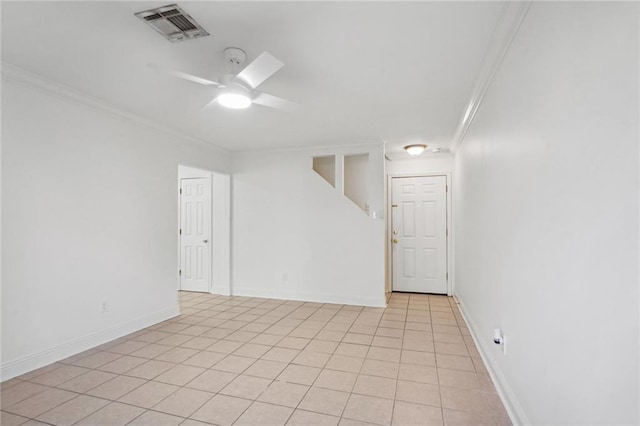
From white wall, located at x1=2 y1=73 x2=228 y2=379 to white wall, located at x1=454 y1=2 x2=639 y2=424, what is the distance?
11.5ft

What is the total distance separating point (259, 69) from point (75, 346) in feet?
9.68

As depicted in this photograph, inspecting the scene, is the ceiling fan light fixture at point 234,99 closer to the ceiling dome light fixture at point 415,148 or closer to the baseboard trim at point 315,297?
the ceiling dome light fixture at point 415,148

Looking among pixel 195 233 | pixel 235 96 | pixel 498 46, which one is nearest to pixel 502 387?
pixel 498 46

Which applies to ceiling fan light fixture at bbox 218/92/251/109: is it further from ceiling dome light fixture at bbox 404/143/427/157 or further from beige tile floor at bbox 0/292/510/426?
ceiling dome light fixture at bbox 404/143/427/157

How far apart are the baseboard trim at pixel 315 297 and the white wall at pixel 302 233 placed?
14mm

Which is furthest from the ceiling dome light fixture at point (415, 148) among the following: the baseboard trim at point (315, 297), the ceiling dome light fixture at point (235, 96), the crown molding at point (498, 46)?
the ceiling dome light fixture at point (235, 96)

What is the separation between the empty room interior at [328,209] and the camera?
109 cm

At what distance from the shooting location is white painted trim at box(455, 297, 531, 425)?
69.3 inches

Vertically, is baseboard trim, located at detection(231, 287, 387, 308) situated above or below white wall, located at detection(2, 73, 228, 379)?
below

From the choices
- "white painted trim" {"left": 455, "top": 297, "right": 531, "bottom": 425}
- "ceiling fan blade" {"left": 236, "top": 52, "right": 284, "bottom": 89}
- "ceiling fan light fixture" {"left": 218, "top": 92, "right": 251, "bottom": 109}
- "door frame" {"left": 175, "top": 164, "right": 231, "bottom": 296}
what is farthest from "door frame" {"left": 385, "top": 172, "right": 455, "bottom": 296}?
Answer: "ceiling fan blade" {"left": 236, "top": 52, "right": 284, "bottom": 89}

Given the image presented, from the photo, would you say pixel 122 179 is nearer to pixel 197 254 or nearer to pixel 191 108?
pixel 191 108

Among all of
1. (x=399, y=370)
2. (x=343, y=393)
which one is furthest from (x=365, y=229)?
(x=343, y=393)

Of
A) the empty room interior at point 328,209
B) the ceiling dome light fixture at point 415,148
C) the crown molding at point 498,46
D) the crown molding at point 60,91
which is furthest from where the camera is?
the ceiling dome light fixture at point 415,148

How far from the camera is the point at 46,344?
8.52 ft
